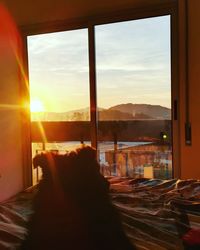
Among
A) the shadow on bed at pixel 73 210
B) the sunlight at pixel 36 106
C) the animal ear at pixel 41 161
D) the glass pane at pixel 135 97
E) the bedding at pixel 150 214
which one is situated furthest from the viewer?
the sunlight at pixel 36 106

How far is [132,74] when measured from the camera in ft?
10.9

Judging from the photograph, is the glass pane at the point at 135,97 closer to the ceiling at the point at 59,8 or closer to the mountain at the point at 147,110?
the mountain at the point at 147,110

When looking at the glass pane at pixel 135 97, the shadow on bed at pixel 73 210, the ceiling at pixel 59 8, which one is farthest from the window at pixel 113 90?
the shadow on bed at pixel 73 210

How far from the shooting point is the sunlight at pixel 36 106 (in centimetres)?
377

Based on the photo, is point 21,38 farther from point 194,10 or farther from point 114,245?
point 114,245

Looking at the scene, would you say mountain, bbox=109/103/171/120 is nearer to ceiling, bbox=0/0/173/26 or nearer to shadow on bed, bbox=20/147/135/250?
ceiling, bbox=0/0/173/26

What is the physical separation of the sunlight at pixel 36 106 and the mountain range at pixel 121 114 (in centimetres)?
5

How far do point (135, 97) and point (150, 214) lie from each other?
200cm

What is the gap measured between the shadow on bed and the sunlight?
2489mm

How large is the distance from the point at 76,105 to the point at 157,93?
945mm

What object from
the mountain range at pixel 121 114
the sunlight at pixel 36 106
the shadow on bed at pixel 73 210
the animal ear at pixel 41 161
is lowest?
the shadow on bed at pixel 73 210

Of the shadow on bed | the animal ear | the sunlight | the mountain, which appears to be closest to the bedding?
the shadow on bed

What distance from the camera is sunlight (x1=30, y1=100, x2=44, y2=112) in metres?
3.77

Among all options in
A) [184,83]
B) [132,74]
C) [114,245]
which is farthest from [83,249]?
[132,74]
